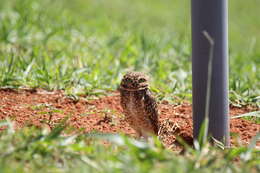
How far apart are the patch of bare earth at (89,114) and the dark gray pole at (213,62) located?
254 mm

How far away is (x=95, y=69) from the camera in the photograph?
4984mm

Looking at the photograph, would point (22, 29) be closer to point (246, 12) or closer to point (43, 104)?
point (43, 104)

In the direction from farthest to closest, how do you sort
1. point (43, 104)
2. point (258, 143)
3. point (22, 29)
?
point (22, 29)
point (43, 104)
point (258, 143)

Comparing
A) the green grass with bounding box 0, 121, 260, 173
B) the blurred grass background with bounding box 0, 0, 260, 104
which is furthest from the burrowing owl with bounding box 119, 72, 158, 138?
the blurred grass background with bounding box 0, 0, 260, 104

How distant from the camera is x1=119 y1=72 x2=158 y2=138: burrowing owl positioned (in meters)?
3.15

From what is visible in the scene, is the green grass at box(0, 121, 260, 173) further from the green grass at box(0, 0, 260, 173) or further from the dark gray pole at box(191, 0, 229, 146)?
the dark gray pole at box(191, 0, 229, 146)

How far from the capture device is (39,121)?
3.56m

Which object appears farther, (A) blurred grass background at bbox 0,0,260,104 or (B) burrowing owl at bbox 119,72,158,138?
(A) blurred grass background at bbox 0,0,260,104

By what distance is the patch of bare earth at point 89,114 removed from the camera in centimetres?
355

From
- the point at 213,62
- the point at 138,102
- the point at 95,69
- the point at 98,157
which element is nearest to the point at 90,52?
the point at 95,69

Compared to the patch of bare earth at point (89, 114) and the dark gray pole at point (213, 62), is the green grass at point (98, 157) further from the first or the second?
the patch of bare earth at point (89, 114)

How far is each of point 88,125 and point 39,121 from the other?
0.35 m

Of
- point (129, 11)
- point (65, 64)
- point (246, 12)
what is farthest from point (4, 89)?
point (246, 12)

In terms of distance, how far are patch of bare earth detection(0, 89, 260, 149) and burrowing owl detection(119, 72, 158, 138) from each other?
0.24m
